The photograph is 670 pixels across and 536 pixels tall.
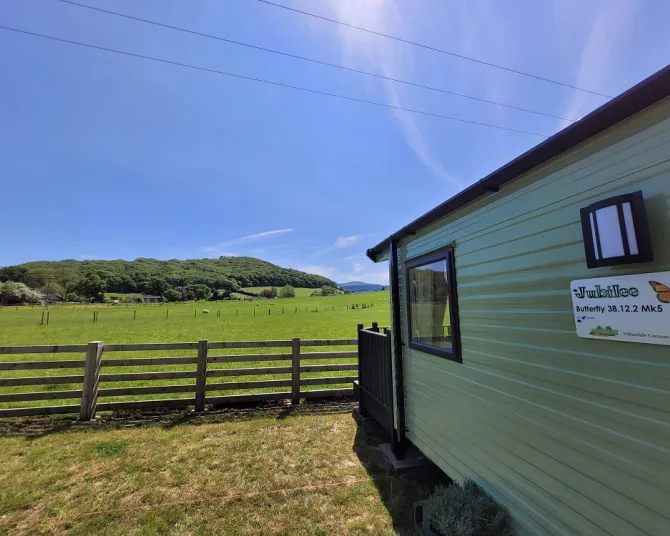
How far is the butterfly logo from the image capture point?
139cm

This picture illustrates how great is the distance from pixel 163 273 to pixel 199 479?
117m

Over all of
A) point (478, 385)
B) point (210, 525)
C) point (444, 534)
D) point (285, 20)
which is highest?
point (285, 20)

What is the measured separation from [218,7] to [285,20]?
116cm

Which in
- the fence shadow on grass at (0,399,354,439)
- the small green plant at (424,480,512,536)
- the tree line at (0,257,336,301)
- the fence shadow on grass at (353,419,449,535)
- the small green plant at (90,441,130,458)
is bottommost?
the fence shadow on grass at (353,419,449,535)

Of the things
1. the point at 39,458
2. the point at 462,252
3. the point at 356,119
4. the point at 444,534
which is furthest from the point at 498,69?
the point at 39,458

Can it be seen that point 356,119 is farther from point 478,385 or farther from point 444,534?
point 444,534

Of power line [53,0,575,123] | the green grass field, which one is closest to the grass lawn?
the green grass field

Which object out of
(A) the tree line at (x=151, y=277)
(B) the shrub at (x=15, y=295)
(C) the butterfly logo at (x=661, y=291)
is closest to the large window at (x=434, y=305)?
(C) the butterfly logo at (x=661, y=291)

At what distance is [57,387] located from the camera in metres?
7.88

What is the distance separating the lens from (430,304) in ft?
12.4

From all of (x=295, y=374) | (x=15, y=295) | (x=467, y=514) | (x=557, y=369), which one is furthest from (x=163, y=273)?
(x=557, y=369)

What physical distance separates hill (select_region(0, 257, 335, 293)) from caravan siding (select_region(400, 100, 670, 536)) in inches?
4329

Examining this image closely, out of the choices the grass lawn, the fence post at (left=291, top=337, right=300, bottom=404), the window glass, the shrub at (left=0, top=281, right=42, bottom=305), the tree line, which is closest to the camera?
the grass lawn

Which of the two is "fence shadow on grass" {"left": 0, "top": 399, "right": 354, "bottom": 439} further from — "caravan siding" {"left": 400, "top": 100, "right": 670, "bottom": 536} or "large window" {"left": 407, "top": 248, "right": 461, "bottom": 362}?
"caravan siding" {"left": 400, "top": 100, "right": 670, "bottom": 536}
